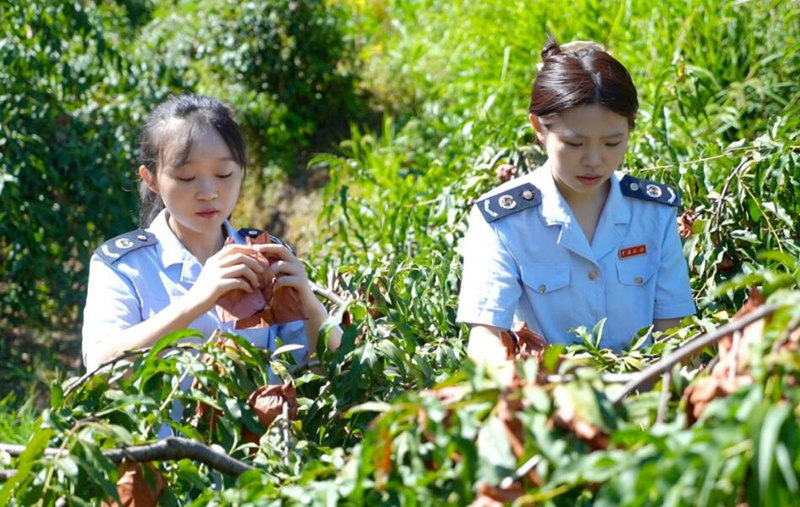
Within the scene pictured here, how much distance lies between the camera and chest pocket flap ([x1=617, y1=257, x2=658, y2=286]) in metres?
2.63

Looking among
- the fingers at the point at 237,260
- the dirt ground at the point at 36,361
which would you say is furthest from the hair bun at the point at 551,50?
the dirt ground at the point at 36,361

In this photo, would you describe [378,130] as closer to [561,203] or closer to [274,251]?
[561,203]

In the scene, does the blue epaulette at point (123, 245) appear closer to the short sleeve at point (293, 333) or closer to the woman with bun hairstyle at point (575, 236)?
the short sleeve at point (293, 333)

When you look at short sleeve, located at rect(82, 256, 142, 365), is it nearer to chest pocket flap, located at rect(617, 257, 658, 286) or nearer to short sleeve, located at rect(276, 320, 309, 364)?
short sleeve, located at rect(276, 320, 309, 364)

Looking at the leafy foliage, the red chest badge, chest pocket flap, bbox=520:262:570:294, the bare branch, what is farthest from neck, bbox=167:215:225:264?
the leafy foliage

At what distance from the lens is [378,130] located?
6.58 meters

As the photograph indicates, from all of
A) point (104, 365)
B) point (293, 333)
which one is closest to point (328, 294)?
point (293, 333)

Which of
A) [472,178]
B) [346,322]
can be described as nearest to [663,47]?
[472,178]

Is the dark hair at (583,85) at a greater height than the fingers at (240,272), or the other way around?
the dark hair at (583,85)

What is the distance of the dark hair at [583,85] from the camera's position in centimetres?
242

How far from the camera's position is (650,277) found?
104 inches

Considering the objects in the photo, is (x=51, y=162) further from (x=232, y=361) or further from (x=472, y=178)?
(x=232, y=361)

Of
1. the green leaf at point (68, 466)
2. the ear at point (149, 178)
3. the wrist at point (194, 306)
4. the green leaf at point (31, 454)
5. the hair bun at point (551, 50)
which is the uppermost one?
the hair bun at point (551, 50)

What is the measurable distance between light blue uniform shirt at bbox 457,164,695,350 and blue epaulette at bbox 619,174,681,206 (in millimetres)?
33
